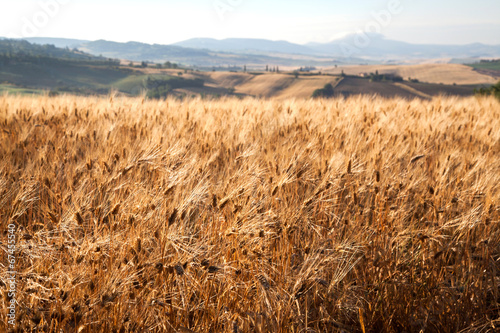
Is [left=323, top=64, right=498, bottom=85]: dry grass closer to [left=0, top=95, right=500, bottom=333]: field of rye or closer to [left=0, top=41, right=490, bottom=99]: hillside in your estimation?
[left=0, top=41, right=490, bottom=99]: hillside

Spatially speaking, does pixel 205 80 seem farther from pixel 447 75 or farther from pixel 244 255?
pixel 244 255

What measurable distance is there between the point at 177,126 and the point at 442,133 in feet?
9.43

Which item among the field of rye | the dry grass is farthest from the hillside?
the field of rye

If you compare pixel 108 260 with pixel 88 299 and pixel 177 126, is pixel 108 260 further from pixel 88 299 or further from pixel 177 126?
pixel 177 126

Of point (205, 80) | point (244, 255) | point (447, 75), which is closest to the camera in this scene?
point (244, 255)

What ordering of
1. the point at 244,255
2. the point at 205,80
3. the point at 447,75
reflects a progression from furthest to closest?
the point at 447,75 < the point at 205,80 < the point at 244,255

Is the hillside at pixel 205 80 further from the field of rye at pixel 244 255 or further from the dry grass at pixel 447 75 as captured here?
the field of rye at pixel 244 255

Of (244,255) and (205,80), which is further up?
(205,80)

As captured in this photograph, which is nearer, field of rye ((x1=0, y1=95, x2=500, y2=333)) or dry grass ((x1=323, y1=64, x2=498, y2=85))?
field of rye ((x1=0, y1=95, x2=500, y2=333))

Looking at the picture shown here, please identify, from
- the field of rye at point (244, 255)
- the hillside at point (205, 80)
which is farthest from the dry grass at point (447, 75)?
the field of rye at point (244, 255)

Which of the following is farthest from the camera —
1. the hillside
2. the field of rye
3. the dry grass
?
the dry grass

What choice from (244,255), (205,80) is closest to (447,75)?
(205,80)

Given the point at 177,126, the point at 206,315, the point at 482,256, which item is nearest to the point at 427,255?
the point at 482,256

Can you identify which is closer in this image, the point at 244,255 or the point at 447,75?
the point at 244,255
